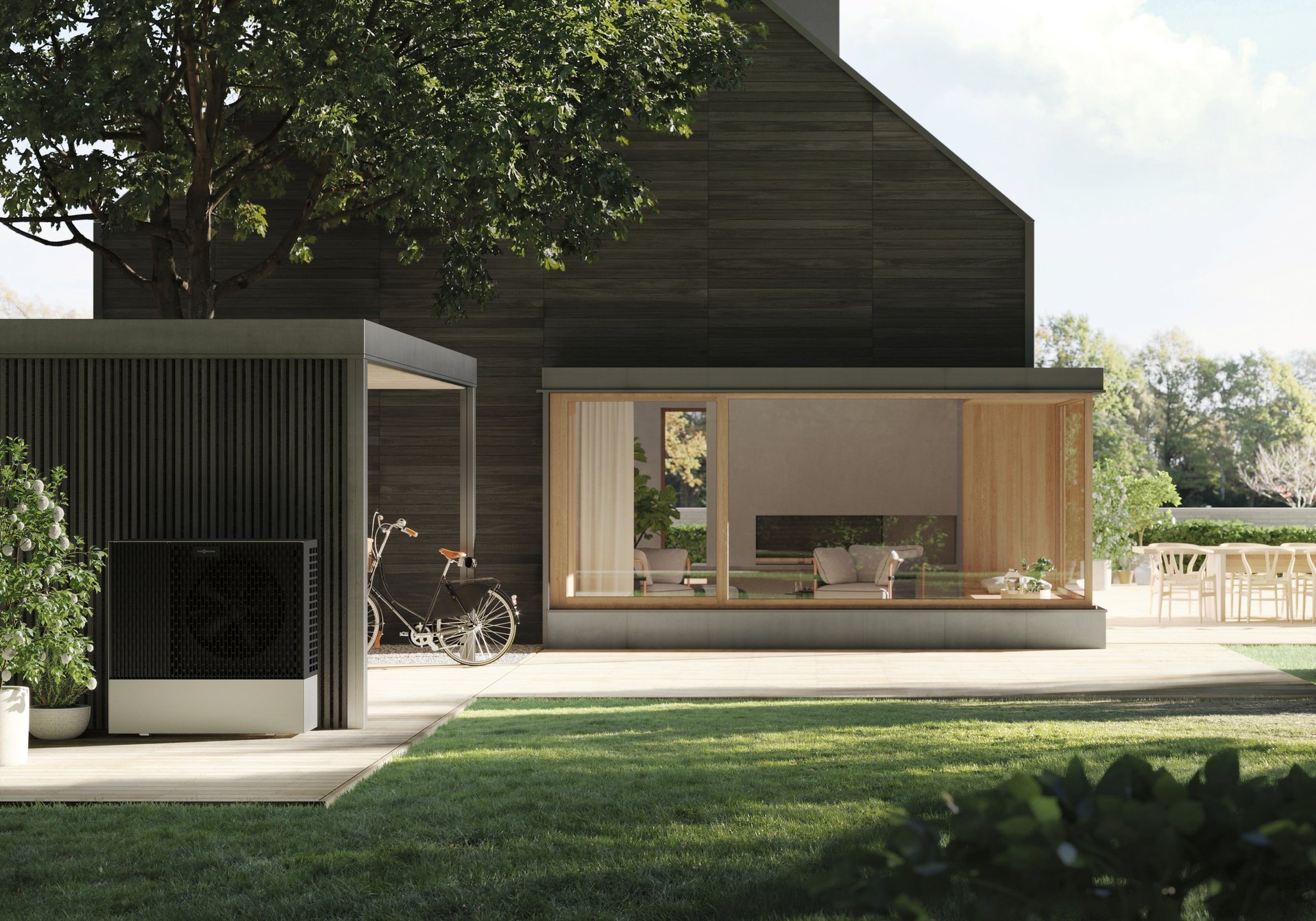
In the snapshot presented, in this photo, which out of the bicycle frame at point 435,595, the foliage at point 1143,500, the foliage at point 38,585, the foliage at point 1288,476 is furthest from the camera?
the foliage at point 1288,476

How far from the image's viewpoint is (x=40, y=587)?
23.9ft

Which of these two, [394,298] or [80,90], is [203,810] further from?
[394,298]

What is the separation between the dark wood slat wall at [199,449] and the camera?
8078 millimetres

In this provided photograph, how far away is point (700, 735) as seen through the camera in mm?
7809

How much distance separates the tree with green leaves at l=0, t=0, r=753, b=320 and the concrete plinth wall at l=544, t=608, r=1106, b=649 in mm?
3438

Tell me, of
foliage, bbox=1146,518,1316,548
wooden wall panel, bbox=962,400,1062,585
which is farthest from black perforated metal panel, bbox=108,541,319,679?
foliage, bbox=1146,518,1316,548

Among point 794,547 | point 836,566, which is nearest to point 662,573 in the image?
point 836,566

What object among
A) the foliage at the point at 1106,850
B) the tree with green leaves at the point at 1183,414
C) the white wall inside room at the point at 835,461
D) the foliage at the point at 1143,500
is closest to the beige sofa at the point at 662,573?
the white wall inside room at the point at 835,461

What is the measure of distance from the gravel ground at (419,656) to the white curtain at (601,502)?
91 cm

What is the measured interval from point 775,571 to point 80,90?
780cm

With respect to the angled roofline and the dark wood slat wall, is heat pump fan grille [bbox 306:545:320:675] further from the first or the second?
the angled roofline

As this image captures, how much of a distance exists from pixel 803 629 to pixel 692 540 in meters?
1.47

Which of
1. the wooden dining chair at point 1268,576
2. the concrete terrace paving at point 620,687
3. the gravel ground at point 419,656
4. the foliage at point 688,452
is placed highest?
the foliage at point 688,452

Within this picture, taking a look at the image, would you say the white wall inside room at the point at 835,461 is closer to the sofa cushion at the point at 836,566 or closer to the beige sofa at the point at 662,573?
the sofa cushion at the point at 836,566
